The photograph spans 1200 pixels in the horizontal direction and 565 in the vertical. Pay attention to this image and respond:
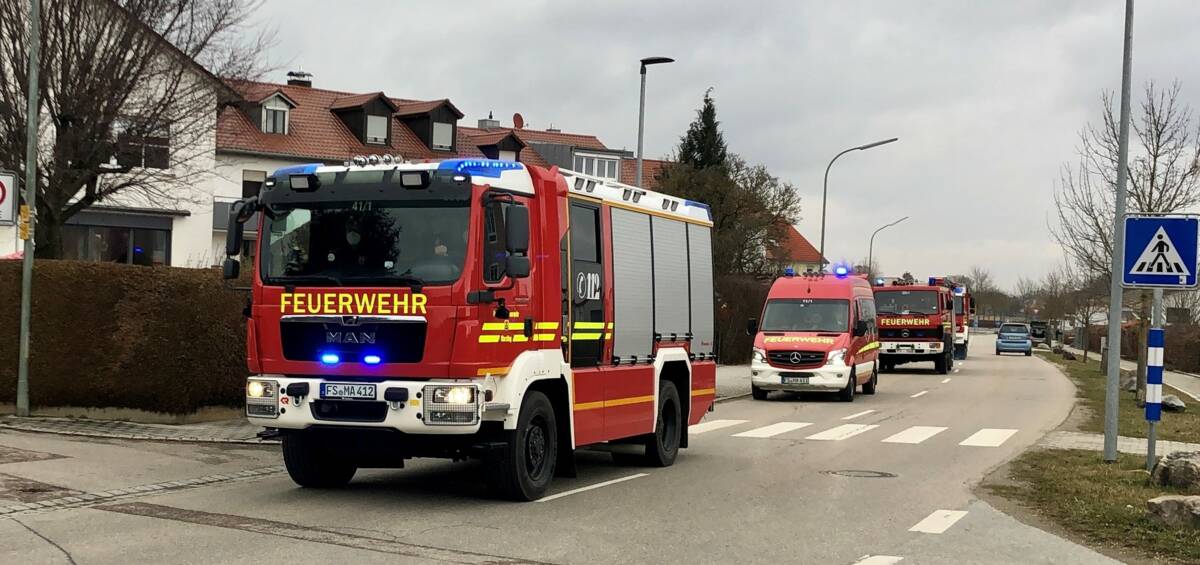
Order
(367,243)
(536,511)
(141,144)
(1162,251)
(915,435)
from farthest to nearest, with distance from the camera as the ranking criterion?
(141,144) → (915,435) → (1162,251) → (367,243) → (536,511)

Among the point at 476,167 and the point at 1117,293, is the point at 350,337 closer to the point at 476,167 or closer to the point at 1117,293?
the point at 476,167

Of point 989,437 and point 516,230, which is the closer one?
point 516,230

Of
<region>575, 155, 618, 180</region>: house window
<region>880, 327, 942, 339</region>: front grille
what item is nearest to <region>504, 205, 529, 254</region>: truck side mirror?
<region>880, 327, 942, 339</region>: front grille

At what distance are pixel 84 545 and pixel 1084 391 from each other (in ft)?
89.5

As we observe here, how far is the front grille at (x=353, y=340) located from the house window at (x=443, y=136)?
39466 mm

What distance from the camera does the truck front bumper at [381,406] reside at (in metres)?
9.62

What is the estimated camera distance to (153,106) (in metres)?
20.1

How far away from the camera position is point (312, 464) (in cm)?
1102

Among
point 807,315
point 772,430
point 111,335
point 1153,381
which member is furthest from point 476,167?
point 807,315

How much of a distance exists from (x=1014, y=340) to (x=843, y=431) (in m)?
49.6

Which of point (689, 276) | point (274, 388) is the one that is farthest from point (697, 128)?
point (274, 388)

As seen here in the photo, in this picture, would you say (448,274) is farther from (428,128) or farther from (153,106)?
(428,128)

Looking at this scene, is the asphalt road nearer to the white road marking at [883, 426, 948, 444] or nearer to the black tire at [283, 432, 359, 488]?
the black tire at [283, 432, 359, 488]

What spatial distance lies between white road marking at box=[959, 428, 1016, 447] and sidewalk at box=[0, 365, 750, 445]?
30.9 feet
